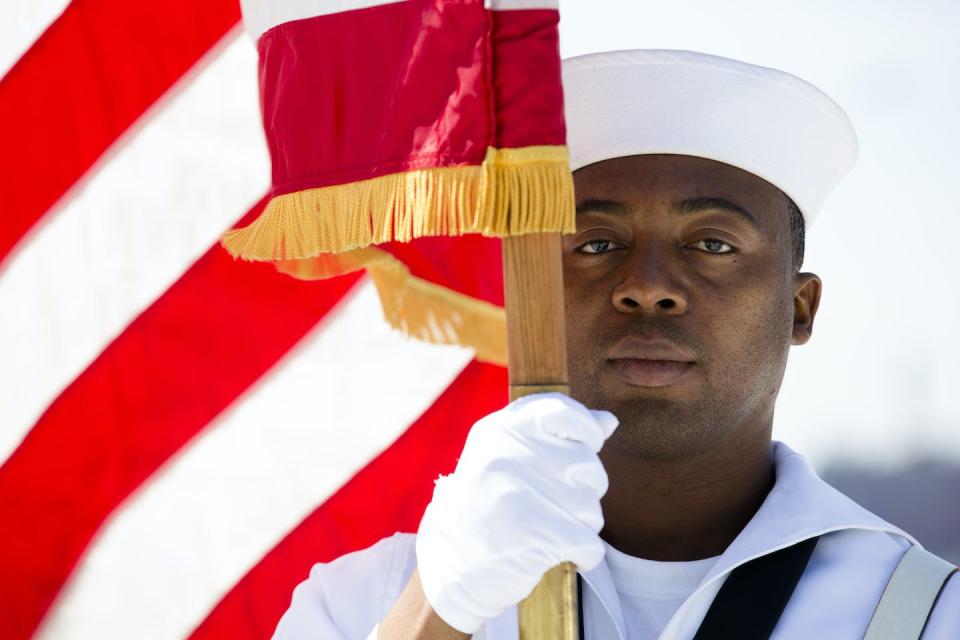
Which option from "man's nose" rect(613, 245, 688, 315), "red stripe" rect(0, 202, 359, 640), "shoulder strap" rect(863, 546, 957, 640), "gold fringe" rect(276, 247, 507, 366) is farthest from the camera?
"red stripe" rect(0, 202, 359, 640)

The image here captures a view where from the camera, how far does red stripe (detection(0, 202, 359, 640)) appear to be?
3.10 m

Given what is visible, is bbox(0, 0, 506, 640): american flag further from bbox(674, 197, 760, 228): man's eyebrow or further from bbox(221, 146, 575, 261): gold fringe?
bbox(221, 146, 575, 261): gold fringe

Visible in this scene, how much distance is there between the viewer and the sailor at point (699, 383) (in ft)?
7.69

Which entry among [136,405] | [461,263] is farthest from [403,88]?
[136,405]

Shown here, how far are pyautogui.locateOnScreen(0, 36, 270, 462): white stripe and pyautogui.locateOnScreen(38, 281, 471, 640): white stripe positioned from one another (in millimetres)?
371

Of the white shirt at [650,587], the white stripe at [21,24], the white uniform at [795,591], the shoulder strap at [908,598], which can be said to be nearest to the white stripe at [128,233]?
A: the white stripe at [21,24]

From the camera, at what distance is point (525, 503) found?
1.87 m

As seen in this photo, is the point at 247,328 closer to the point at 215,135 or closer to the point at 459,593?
the point at 215,135

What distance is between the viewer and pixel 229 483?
3.31 metres

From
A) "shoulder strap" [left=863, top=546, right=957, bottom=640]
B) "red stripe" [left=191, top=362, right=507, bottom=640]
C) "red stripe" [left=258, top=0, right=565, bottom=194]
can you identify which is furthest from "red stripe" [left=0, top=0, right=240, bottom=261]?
"shoulder strap" [left=863, top=546, right=957, bottom=640]

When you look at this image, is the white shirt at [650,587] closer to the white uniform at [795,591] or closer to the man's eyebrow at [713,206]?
the white uniform at [795,591]

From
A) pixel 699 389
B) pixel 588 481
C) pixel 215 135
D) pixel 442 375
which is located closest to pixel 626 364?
pixel 699 389

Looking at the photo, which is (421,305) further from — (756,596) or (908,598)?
(908,598)

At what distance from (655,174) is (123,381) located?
144cm
